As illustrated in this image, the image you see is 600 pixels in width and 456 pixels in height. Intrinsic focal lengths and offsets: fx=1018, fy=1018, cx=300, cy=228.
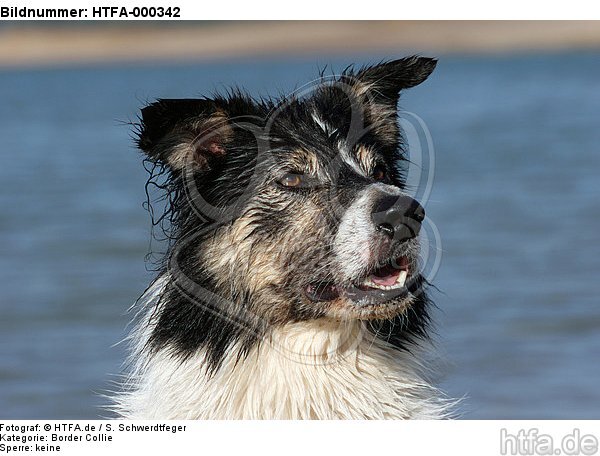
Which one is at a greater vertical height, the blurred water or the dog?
the blurred water

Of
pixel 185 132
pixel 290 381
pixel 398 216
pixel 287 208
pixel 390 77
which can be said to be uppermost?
pixel 390 77

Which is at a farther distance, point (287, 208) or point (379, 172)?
point (379, 172)

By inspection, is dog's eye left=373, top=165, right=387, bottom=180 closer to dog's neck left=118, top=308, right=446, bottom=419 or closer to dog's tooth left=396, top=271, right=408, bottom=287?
dog's tooth left=396, top=271, right=408, bottom=287

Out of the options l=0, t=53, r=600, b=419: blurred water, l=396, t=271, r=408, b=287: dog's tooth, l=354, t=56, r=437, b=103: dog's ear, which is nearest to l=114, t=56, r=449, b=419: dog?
l=396, t=271, r=408, b=287: dog's tooth

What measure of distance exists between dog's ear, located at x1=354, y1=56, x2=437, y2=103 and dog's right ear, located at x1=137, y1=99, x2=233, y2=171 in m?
0.83

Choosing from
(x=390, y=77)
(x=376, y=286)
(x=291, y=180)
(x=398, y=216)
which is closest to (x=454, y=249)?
(x=390, y=77)

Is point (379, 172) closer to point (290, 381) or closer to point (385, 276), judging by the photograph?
point (385, 276)

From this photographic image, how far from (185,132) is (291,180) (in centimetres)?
55

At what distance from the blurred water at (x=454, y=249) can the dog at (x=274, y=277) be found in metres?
1.05

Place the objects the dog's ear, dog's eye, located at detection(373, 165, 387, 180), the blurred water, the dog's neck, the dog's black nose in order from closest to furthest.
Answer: the dog's black nose < the dog's neck < dog's eye, located at detection(373, 165, 387, 180) < the dog's ear < the blurred water

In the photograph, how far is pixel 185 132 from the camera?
479cm

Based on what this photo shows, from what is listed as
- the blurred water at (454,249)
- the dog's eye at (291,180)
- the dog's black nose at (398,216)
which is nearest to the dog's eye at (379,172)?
the dog's eye at (291,180)

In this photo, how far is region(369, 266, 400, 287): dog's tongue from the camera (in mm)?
4602
